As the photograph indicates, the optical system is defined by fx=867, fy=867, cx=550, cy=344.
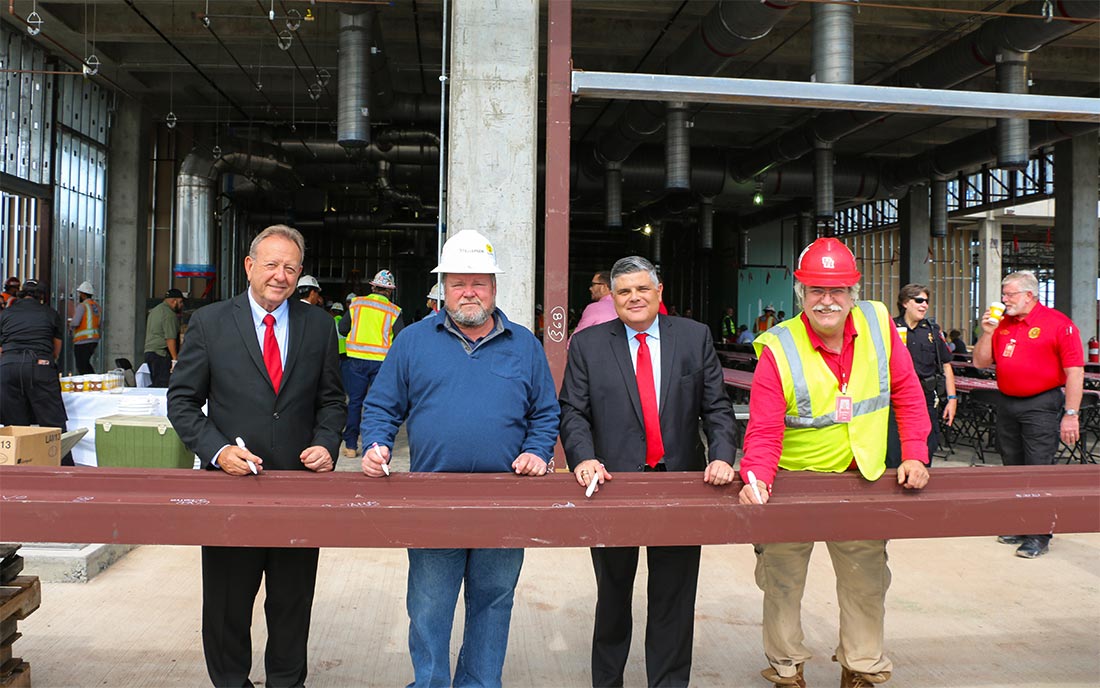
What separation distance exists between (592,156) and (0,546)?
13.9 meters

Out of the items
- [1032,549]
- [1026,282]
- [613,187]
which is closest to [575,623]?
[1032,549]

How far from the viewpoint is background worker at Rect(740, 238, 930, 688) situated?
10.1 ft

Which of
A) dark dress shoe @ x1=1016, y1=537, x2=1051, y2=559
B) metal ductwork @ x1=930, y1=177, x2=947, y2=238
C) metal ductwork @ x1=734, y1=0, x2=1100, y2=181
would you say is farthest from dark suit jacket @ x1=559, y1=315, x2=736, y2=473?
metal ductwork @ x1=930, y1=177, x2=947, y2=238

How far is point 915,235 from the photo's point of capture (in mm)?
19594

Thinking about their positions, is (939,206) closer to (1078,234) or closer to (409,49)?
(1078,234)

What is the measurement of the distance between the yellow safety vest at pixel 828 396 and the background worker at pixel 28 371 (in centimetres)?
577

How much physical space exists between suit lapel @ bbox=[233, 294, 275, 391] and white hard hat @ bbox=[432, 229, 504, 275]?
0.70 meters

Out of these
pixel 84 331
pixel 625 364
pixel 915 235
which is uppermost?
pixel 915 235

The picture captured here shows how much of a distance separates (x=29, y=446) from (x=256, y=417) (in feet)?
7.95

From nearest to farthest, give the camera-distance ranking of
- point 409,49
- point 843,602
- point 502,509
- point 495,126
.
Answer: point 502,509 → point 843,602 → point 495,126 → point 409,49

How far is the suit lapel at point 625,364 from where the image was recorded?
3.22 m

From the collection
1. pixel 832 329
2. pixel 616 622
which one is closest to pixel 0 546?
pixel 616 622

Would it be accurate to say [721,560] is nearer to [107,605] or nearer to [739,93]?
[739,93]

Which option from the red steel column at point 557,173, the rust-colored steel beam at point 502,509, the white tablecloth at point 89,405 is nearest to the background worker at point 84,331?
the white tablecloth at point 89,405
